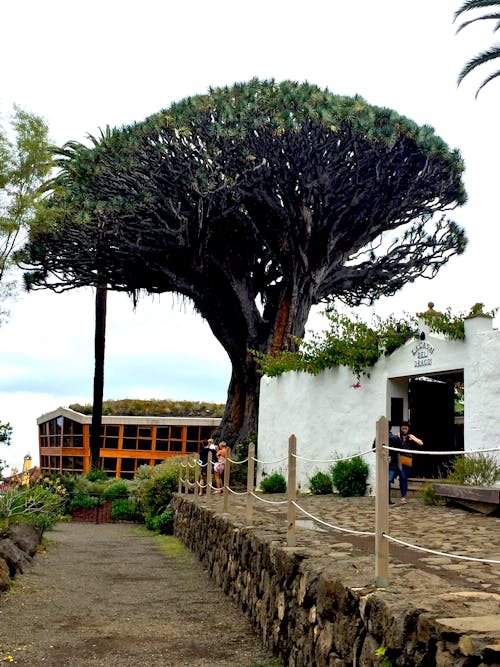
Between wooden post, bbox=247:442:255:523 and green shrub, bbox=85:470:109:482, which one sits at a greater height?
wooden post, bbox=247:442:255:523

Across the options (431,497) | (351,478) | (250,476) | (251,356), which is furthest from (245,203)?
(250,476)

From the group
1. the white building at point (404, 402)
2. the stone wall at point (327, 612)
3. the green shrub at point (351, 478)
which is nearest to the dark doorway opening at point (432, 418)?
the white building at point (404, 402)

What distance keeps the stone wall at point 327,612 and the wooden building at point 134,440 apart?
72.1ft

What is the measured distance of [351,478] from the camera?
16047 mm

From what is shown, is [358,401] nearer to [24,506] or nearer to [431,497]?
[431,497]

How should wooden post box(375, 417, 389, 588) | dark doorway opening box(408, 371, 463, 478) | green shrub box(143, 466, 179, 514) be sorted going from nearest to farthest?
wooden post box(375, 417, 389, 588) → dark doorway opening box(408, 371, 463, 478) → green shrub box(143, 466, 179, 514)

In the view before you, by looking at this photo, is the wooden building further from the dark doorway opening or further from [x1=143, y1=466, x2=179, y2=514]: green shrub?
the dark doorway opening

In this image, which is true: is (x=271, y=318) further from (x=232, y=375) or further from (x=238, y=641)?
(x=238, y=641)

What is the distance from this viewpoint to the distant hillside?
32.7 meters

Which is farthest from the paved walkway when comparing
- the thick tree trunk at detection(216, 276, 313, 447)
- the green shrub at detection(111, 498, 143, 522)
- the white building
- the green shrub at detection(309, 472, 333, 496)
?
the green shrub at detection(111, 498, 143, 522)

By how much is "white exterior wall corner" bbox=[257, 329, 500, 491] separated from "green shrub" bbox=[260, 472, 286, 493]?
49 cm

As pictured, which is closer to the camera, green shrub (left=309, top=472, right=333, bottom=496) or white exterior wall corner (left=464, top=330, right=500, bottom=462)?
white exterior wall corner (left=464, top=330, right=500, bottom=462)

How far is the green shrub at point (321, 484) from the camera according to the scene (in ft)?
55.6

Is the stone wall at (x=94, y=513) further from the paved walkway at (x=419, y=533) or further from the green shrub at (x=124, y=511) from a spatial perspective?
the paved walkway at (x=419, y=533)
